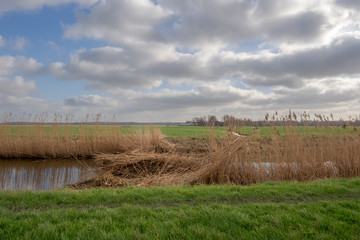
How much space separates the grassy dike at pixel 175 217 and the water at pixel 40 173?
3.93 m

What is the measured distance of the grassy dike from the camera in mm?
2908

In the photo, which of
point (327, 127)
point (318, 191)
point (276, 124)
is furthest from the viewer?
point (327, 127)

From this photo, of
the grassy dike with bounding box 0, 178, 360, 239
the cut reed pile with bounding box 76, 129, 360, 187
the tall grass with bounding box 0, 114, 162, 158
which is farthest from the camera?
the tall grass with bounding box 0, 114, 162, 158

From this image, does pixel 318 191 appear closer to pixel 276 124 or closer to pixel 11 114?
pixel 276 124

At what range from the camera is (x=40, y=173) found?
10.2 m

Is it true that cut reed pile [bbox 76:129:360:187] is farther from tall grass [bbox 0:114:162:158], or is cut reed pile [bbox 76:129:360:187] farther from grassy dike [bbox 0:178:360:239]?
tall grass [bbox 0:114:162:158]

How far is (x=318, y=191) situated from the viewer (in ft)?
16.8

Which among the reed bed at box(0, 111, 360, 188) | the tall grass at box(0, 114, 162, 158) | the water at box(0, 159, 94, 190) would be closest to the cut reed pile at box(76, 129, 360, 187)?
the reed bed at box(0, 111, 360, 188)

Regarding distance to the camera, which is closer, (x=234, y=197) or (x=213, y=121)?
(x=234, y=197)

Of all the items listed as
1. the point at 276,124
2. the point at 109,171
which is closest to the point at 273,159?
the point at 276,124

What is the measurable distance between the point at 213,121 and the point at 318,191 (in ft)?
14.4

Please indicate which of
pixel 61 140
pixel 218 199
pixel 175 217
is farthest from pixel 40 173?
pixel 175 217

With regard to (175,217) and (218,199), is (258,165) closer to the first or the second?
(218,199)

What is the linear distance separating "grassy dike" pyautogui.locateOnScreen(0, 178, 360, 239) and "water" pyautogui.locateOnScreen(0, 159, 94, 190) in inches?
155
